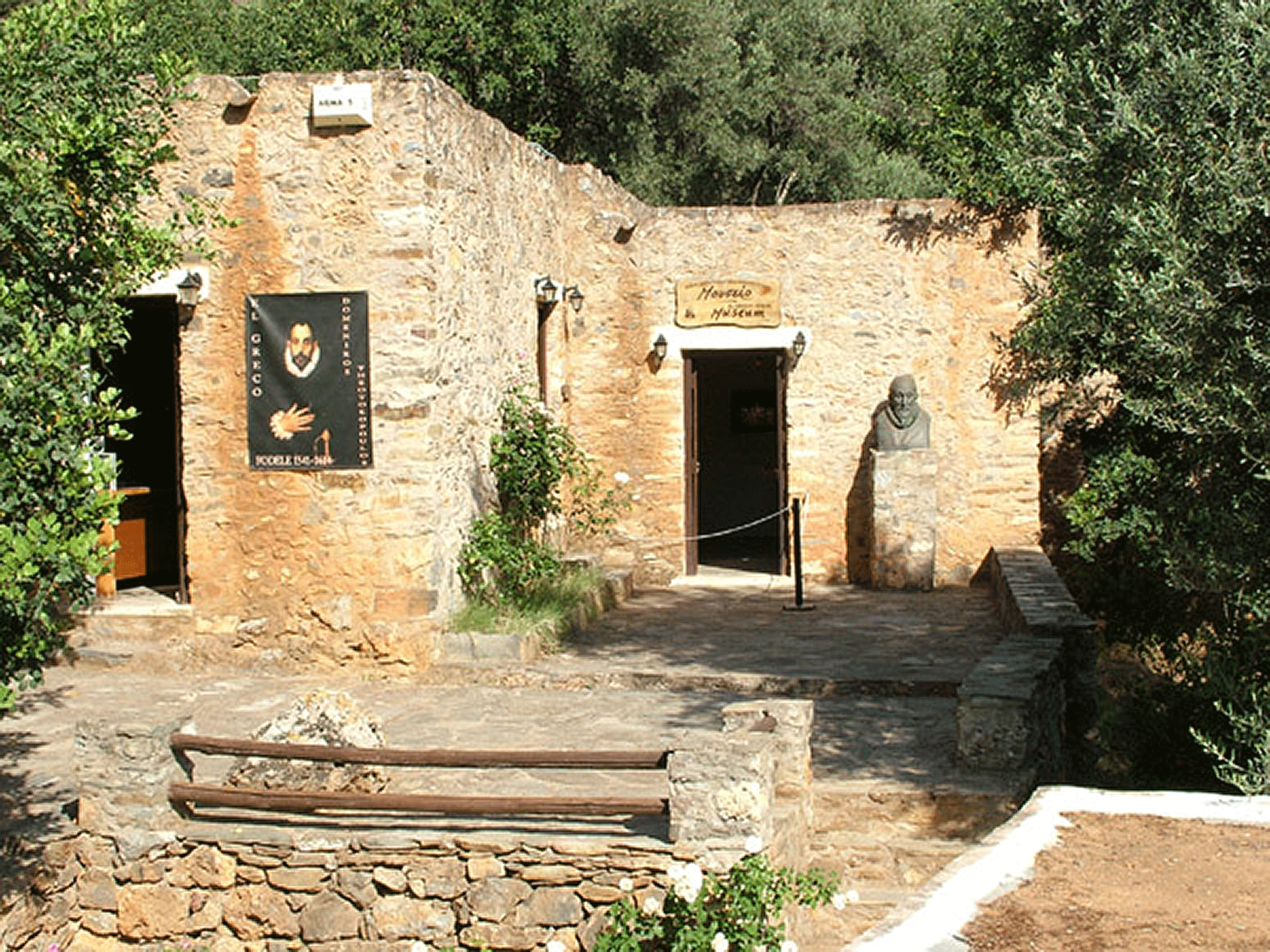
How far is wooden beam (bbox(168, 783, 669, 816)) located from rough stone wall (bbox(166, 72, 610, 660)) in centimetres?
295

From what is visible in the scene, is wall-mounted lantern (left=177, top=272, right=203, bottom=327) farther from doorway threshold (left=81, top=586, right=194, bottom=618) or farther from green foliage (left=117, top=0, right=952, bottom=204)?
green foliage (left=117, top=0, right=952, bottom=204)

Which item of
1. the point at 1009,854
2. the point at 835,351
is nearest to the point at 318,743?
the point at 1009,854

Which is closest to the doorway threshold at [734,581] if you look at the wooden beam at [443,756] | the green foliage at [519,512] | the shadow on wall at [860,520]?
the shadow on wall at [860,520]

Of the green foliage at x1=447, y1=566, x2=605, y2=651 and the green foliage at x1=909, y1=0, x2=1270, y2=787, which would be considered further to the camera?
the green foliage at x1=447, y1=566, x2=605, y2=651

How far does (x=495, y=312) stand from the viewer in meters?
10.6

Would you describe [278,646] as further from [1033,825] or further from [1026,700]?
[1033,825]

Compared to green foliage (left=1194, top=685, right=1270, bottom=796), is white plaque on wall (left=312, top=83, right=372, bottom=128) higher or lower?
higher

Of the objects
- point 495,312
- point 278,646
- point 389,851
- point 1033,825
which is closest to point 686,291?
point 495,312

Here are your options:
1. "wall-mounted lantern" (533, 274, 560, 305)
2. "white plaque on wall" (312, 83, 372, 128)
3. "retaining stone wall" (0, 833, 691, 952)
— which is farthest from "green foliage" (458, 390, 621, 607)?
"retaining stone wall" (0, 833, 691, 952)

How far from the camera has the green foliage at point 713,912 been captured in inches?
205

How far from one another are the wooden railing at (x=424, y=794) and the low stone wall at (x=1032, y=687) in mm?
1681

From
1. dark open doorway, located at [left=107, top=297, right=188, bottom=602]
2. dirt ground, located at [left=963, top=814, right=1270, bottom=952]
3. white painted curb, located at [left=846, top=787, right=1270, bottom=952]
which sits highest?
dark open doorway, located at [left=107, top=297, right=188, bottom=602]

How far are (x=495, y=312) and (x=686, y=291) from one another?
Result: 2.86m

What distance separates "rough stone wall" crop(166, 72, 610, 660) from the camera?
30.0 ft
